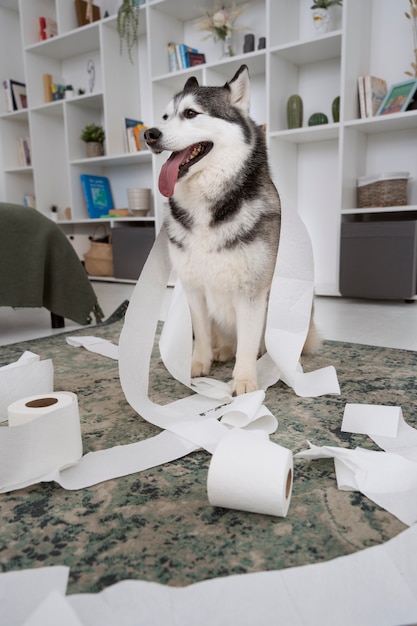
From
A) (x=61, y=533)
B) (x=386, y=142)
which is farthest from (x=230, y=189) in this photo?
(x=386, y=142)

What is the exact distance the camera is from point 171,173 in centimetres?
136

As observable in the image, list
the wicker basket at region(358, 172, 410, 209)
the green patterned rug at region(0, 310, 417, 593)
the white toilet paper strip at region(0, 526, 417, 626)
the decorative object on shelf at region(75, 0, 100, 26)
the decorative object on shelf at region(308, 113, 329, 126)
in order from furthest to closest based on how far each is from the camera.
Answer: the decorative object on shelf at region(75, 0, 100, 26) < the decorative object on shelf at region(308, 113, 329, 126) < the wicker basket at region(358, 172, 410, 209) < the green patterned rug at region(0, 310, 417, 593) < the white toilet paper strip at region(0, 526, 417, 626)

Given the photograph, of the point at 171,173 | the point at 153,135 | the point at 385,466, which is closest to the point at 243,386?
the point at 385,466

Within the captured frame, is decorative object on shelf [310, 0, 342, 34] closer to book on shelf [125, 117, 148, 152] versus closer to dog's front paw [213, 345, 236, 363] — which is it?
book on shelf [125, 117, 148, 152]

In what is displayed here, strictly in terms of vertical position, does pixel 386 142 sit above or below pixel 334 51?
below

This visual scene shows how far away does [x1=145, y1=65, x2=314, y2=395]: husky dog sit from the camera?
1370 mm

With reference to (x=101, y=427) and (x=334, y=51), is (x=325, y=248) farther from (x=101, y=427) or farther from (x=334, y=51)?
(x=101, y=427)

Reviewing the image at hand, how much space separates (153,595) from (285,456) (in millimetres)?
310

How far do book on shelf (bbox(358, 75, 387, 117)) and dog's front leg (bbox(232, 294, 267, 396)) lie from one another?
229 centimetres

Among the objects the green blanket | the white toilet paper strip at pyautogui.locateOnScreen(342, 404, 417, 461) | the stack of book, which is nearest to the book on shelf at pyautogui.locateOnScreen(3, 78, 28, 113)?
the stack of book

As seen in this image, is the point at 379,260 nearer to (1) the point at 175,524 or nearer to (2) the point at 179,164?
(2) the point at 179,164

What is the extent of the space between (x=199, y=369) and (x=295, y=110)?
2541 millimetres

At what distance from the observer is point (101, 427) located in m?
1.20

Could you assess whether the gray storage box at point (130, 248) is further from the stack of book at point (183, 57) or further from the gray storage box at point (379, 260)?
the gray storage box at point (379, 260)
